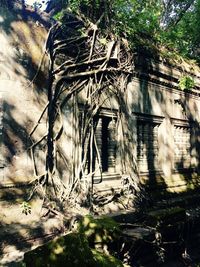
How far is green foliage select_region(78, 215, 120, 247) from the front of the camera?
5.16 metres

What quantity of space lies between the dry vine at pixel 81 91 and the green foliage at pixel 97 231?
142 cm

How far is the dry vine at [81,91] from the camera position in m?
6.71

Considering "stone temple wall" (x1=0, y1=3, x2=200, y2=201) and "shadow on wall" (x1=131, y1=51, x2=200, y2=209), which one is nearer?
"stone temple wall" (x1=0, y1=3, x2=200, y2=201)

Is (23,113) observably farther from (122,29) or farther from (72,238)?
(122,29)

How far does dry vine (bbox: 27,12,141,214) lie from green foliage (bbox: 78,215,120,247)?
1422 mm

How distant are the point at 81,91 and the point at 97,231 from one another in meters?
3.46

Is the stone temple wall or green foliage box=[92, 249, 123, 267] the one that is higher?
the stone temple wall

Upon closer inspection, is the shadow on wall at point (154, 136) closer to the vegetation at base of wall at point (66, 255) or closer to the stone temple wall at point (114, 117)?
the stone temple wall at point (114, 117)

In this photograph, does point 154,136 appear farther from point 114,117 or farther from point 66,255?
point 66,255

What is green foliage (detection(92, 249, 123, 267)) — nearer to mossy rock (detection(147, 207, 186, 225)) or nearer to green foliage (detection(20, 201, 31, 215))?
green foliage (detection(20, 201, 31, 215))

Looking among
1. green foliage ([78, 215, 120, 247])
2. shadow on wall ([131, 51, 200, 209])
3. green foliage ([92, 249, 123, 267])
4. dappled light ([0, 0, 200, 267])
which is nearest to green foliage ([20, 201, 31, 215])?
dappled light ([0, 0, 200, 267])

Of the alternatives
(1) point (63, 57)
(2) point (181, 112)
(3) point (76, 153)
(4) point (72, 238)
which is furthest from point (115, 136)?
(4) point (72, 238)

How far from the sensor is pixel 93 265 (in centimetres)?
381

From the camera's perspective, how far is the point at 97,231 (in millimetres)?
5219
